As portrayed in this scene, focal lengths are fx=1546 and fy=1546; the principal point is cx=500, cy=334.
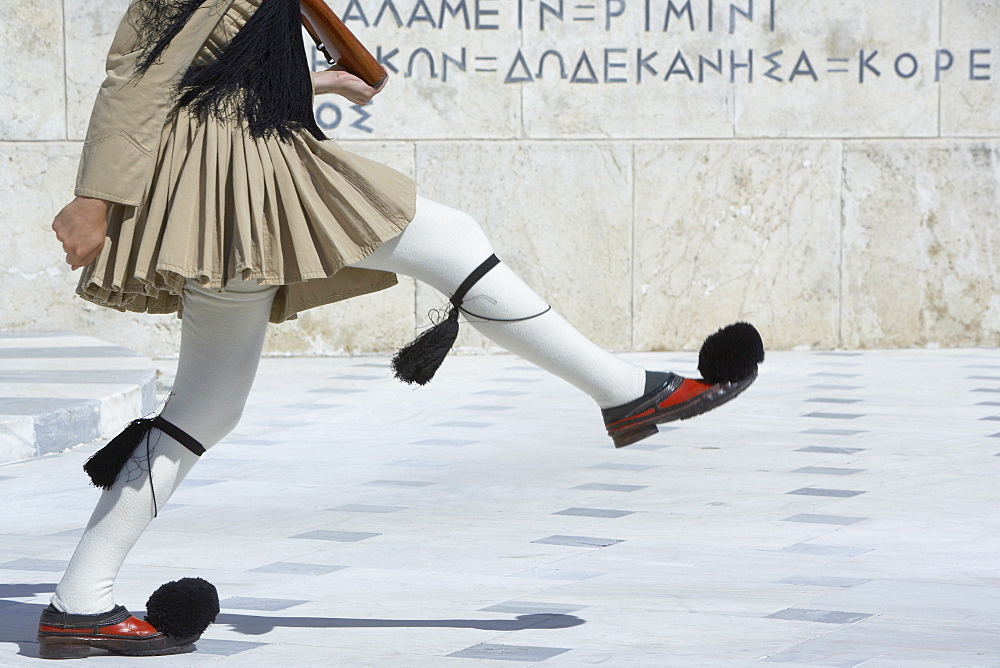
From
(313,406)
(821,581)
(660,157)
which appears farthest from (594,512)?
(660,157)

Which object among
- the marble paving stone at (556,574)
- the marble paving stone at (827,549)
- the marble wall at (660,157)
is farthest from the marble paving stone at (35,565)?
the marble wall at (660,157)

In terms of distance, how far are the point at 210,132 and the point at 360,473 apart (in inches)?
103

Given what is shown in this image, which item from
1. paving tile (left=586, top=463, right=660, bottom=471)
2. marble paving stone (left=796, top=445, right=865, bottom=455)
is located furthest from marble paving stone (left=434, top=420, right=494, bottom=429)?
marble paving stone (left=796, top=445, right=865, bottom=455)

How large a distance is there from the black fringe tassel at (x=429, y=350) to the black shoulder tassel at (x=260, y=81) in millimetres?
450

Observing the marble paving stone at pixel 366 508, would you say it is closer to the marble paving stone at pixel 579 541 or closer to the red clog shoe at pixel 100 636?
the marble paving stone at pixel 579 541

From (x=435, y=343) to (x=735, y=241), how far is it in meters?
6.05

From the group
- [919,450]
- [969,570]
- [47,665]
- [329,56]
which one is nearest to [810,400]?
[919,450]

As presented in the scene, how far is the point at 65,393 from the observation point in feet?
20.3

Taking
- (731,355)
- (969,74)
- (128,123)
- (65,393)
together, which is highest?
(969,74)

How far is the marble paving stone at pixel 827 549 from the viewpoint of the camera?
3.92m

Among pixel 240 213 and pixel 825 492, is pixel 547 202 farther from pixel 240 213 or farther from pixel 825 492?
pixel 240 213

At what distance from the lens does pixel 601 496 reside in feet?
15.7

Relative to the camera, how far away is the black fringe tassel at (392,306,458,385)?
2.97 metres

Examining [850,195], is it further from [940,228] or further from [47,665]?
[47,665]
